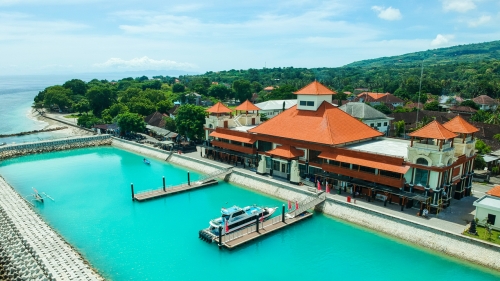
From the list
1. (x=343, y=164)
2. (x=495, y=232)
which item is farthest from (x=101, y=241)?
(x=495, y=232)

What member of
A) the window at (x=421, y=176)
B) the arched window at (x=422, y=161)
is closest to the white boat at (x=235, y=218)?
the window at (x=421, y=176)

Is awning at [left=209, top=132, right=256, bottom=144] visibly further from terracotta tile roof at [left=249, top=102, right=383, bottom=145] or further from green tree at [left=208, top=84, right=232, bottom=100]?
green tree at [left=208, top=84, right=232, bottom=100]

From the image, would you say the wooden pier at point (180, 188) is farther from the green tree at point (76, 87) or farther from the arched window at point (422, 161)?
the green tree at point (76, 87)


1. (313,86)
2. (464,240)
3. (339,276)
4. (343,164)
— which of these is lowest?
(339,276)

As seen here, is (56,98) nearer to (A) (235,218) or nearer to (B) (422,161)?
(A) (235,218)

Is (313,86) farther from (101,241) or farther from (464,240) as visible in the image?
(101,241)

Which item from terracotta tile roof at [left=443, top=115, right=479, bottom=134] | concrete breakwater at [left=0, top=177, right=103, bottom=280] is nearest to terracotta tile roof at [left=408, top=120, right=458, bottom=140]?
terracotta tile roof at [left=443, top=115, right=479, bottom=134]
